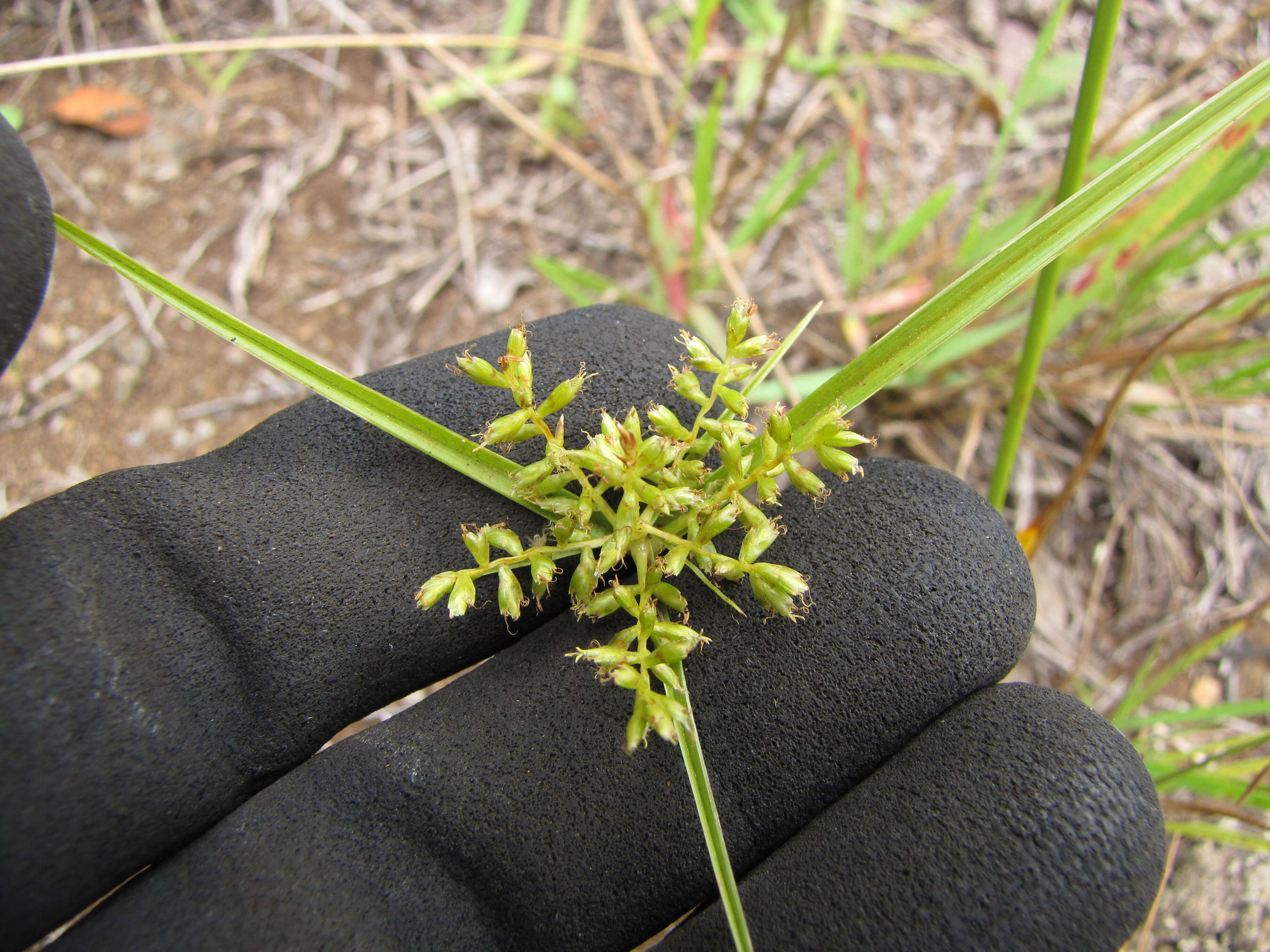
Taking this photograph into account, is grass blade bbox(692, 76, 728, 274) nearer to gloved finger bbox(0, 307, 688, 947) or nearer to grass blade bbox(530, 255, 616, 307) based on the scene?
grass blade bbox(530, 255, 616, 307)

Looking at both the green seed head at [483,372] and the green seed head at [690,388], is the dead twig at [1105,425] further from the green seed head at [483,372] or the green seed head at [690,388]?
the green seed head at [483,372]

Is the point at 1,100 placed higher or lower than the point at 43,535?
higher

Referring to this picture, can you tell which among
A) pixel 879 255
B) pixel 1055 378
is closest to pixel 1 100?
pixel 879 255

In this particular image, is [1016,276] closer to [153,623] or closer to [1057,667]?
[153,623]

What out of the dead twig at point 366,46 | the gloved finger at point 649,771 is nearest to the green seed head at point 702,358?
the gloved finger at point 649,771

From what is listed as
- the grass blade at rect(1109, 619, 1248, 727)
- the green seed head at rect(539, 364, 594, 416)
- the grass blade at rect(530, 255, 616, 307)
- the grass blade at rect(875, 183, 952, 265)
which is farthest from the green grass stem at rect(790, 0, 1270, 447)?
the grass blade at rect(1109, 619, 1248, 727)

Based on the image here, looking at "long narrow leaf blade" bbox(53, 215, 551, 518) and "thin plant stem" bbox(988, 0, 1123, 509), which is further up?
"thin plant stem" bbox(988, 0, 1123, 509)
